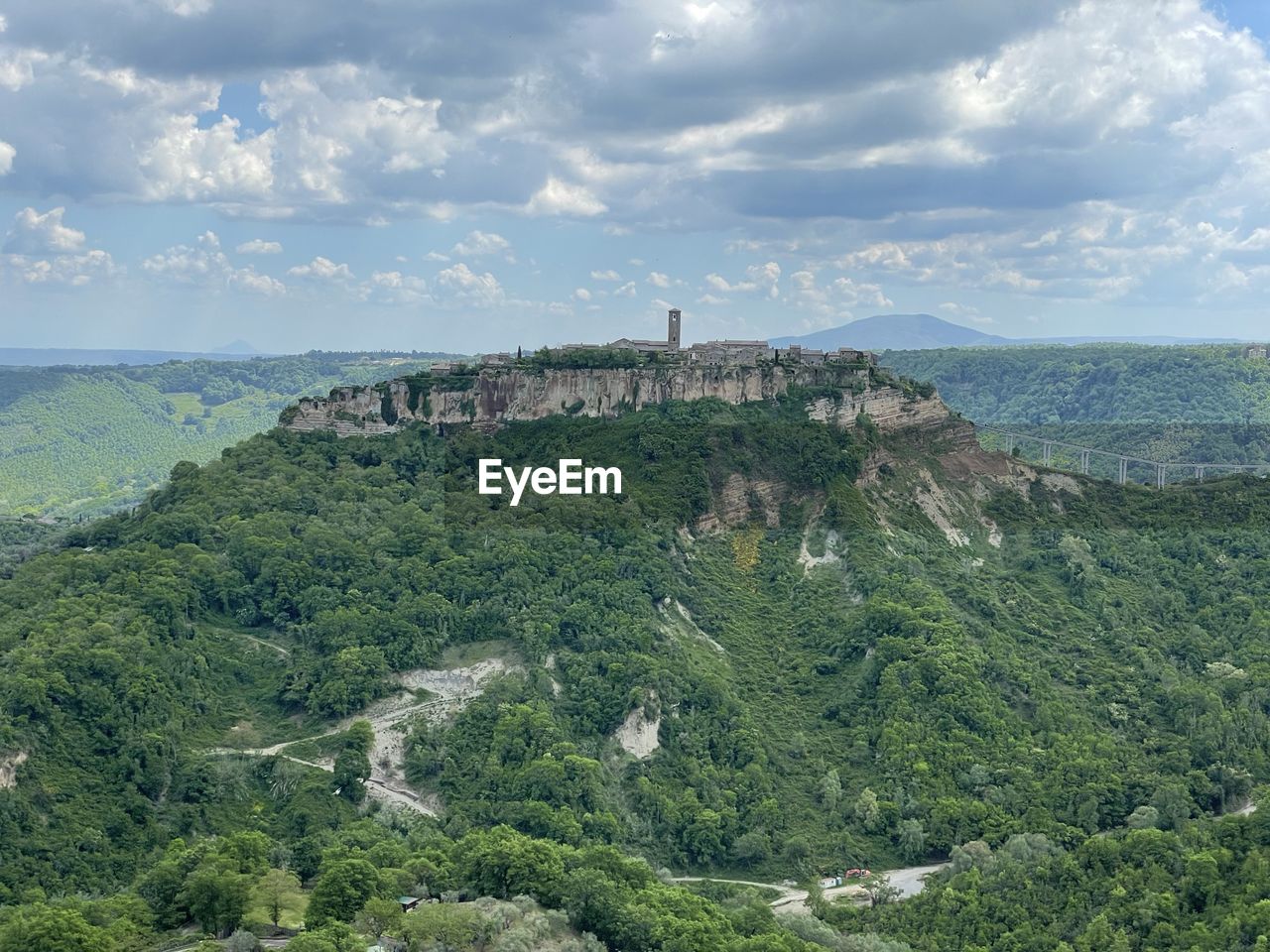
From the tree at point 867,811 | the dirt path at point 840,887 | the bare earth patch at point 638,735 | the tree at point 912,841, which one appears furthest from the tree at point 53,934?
the tree at point 912,841

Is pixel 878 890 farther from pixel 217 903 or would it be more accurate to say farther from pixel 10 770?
pixel 10 770

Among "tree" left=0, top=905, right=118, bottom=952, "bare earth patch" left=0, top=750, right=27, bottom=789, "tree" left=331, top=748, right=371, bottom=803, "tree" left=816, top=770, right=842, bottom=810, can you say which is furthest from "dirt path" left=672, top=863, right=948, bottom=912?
"bare earth patch" left=0, top=750, right=27, bottom=789

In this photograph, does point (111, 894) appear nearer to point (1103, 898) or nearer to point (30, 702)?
point (30, 702)

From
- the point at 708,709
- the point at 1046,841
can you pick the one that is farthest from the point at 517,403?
the point at 1046,841

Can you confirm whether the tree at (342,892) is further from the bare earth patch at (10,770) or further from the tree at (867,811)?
the tree at (867,811)

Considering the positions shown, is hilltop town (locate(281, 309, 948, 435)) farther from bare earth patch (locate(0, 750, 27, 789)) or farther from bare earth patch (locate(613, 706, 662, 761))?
bare earth patch (locate(0, 750, 27, 789))

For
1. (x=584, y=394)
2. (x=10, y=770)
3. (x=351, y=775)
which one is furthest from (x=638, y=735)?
(x=584, y=394)
